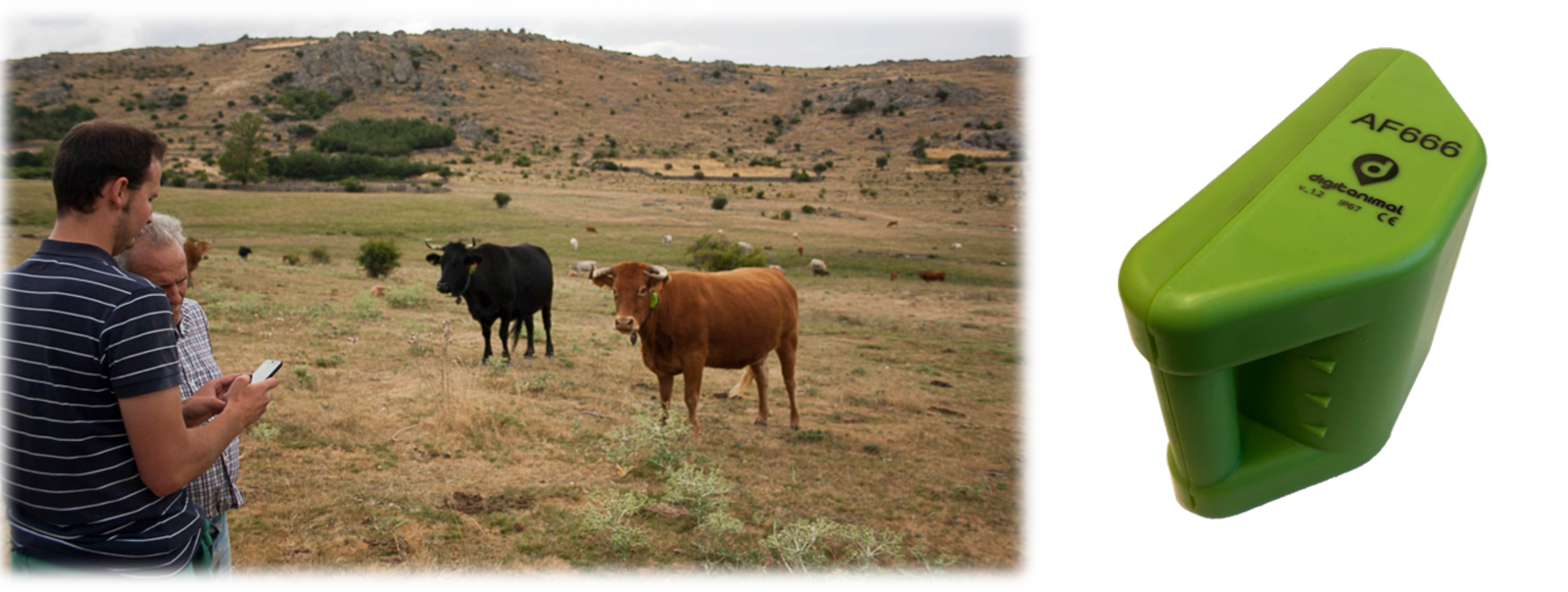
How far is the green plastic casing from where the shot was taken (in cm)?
155

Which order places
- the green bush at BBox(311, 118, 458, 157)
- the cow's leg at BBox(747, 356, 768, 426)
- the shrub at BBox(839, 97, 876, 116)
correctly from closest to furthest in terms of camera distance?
the cow's leg at BBox(747, 356, 768, 426) < the shrub at BBox(839, 97, 876, 116) < the green bush at BBox(311, 118, 458, 157)

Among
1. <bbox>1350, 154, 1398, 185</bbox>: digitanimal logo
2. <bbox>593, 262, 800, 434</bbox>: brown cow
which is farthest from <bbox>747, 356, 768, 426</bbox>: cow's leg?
<bbox>1350, 154, 1398, 185</bbox>: digitanimal logo

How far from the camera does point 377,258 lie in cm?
1104

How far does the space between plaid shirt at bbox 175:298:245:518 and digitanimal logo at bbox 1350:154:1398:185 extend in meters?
2.67

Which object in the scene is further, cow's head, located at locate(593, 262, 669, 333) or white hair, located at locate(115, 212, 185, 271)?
cow's head, located at locate(593, 262, 669, 333)

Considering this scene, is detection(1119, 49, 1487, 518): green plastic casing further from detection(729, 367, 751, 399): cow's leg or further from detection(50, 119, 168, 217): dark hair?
detection(729, 367, 751, 399): cow's leg

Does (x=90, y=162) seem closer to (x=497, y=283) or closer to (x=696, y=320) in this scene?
(x=696, y=320)

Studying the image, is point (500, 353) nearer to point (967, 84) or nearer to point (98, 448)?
point (967, 84)

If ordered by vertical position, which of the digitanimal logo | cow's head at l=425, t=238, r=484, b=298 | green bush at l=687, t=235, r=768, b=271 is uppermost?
the digitanimal logo

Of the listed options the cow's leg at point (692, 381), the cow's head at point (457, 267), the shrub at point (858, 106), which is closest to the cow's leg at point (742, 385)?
the cow's leg at point (692, 381)

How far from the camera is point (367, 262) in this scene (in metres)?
11.0

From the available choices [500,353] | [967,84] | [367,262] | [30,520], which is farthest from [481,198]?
[30,520]

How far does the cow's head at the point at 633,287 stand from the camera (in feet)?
16.5

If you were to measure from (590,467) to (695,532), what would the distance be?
1.03 metres
